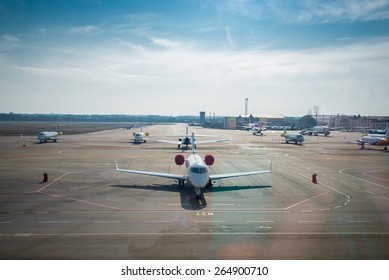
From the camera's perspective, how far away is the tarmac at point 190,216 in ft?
61.3

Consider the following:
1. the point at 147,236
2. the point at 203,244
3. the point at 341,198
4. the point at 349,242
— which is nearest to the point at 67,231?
the point at 147,236

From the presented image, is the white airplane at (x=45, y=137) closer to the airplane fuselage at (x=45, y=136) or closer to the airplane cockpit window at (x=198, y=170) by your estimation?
the airplane fuselage at (x=45, y=136)

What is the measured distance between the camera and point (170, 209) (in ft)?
90.7

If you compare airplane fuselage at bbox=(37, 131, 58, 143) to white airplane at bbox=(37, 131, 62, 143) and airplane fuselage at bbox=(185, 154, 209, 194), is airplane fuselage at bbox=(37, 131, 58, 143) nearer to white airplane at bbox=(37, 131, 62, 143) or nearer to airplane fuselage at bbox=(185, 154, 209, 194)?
white airplane at bbox=(37, 131, 62, 143)

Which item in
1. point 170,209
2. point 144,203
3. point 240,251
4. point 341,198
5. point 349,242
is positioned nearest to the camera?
point 240,251

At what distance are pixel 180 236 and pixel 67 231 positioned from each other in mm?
8371

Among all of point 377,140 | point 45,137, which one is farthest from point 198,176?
point 45,137

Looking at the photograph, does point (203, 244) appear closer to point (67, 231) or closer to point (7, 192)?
point (67, 231)

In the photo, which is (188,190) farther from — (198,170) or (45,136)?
(45,136)

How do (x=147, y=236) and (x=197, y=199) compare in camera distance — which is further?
(x=197, y=199)

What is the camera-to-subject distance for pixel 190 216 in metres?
25.6

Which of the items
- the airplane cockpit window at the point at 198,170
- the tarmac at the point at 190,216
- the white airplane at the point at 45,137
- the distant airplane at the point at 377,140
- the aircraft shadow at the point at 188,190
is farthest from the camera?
the white airplane at the point at 45,137

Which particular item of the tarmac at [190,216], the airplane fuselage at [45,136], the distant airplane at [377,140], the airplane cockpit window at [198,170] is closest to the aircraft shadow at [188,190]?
the tarmac at [190,216]

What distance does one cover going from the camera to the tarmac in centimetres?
1869
